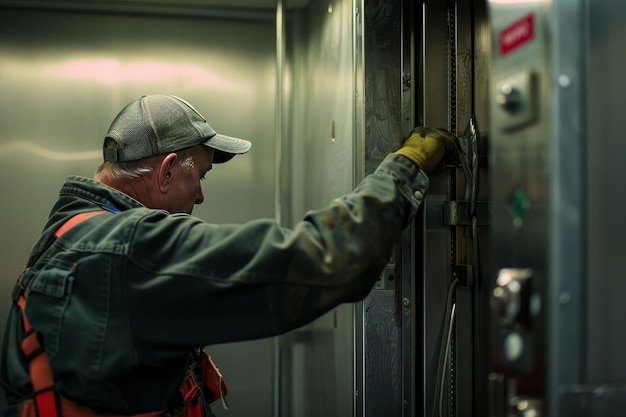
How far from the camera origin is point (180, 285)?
137 centimetres

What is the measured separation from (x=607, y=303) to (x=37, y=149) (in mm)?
2375

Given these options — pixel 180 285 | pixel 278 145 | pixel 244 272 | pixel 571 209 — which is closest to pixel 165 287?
Answer: pixel 180 285

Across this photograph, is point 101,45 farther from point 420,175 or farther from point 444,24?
point 420,175

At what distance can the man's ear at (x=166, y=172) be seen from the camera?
1721 mm

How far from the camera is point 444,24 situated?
78.2 inches

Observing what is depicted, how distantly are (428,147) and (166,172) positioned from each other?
2.26 feet

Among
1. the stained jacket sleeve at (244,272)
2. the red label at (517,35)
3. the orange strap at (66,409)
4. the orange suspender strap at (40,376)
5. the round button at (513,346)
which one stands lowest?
the orange strap at (66,409)

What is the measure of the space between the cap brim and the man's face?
0.04 m

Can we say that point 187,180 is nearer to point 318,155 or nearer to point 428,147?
point 428,147

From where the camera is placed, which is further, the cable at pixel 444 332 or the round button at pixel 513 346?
the cable at pixel 444 332

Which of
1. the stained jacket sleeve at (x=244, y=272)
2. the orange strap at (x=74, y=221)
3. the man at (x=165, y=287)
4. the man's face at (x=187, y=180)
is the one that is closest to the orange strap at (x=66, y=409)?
the man at (x=165, y=287)

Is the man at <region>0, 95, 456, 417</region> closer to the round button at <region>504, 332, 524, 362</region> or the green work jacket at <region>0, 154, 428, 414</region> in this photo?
the green work jacket at <region>0, 154, 428, 414</region>

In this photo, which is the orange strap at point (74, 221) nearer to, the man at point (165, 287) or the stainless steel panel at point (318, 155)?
the man at point (165, 287)

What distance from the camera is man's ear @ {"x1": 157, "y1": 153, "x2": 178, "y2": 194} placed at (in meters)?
1.72
